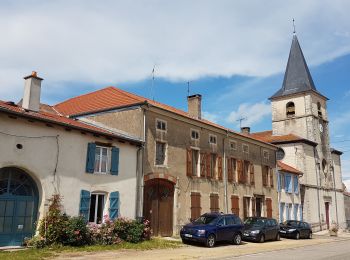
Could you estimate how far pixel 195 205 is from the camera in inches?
880

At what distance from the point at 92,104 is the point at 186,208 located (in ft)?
28.0

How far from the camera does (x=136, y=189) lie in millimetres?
18719

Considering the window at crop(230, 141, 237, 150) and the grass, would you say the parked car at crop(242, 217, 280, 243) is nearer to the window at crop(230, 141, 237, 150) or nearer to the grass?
the grass

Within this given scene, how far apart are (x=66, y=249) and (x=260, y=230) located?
1152 cm

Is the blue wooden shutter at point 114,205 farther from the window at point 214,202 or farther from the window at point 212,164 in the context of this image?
the window at point 212,164

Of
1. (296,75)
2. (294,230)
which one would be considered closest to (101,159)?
(294,230)

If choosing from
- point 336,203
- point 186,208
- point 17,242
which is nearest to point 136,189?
point 186,208

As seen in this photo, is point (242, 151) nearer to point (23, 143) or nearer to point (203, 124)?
point (203, 124)

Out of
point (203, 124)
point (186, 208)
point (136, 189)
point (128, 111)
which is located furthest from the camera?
point (203, 124)

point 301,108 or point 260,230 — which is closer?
point 260,230

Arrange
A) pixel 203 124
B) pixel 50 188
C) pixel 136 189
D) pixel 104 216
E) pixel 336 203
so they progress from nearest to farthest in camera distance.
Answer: pixel 50 188 < pixel 104 216 < pixel 136 189 < pixel 203 124 < pixel 336 203

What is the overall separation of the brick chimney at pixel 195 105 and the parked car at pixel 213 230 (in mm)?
9314

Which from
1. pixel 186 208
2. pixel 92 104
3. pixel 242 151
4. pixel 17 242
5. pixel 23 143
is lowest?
pixel 17 242

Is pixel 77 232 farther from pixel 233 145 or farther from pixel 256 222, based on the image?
pixel 233 145
